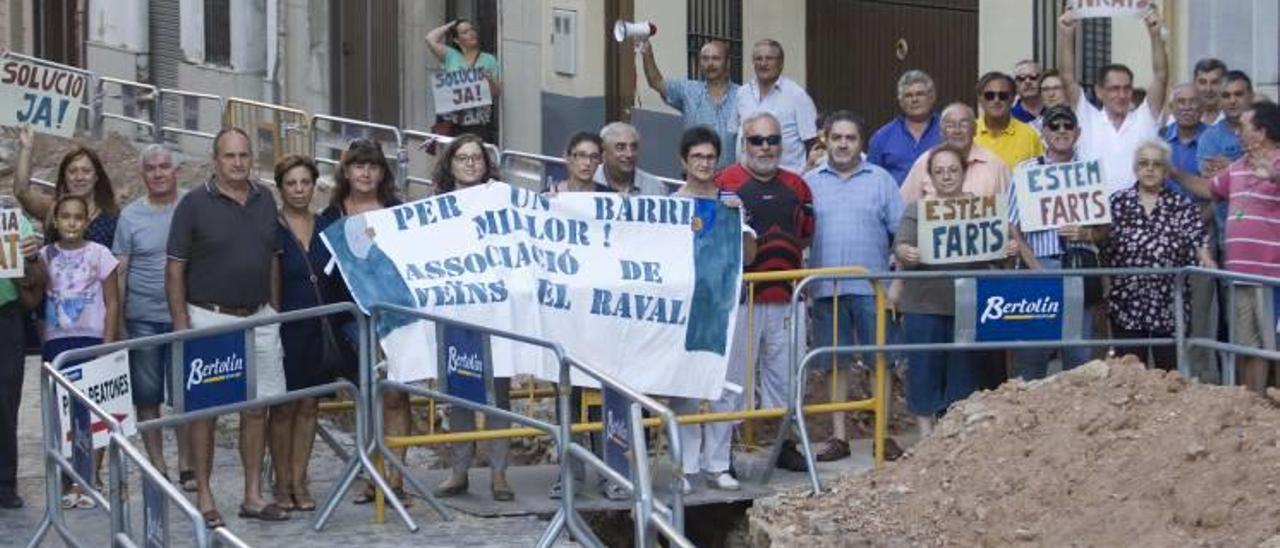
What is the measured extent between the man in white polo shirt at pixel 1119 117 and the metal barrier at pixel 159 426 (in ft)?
14.2

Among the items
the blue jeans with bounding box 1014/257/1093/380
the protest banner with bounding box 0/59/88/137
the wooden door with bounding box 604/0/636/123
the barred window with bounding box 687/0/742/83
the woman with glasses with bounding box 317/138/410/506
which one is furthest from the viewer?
the wooden door with bounding box 604/0/636/123

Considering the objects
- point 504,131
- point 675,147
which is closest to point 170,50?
point 504,131

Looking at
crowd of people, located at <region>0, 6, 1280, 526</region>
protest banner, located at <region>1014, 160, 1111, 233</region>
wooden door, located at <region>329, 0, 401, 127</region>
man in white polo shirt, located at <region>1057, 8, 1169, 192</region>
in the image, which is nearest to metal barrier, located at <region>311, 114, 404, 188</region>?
wooden door, located at <region>329, 0, 401, 127</region>

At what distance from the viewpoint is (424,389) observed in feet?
45.6

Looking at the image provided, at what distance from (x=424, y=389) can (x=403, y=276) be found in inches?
23.9

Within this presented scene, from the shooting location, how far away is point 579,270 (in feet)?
47.4

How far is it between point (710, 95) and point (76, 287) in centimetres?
524

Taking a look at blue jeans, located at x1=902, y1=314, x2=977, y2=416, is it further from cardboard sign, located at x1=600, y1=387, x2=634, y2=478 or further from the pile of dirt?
cardboard sign, located at x1=600, y1=387, x2=634, y2=478

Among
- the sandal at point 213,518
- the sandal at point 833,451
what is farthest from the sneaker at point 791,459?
the sandal at point 213,518

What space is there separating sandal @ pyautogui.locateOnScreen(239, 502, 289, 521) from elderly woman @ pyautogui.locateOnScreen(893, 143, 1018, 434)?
3273mm

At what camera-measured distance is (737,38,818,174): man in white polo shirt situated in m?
17.8

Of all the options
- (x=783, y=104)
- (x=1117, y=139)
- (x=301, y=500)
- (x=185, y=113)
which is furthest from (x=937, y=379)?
(x=185, y=113)

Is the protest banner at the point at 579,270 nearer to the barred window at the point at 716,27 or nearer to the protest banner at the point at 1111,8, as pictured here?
the protest banner at the point at 1111,8

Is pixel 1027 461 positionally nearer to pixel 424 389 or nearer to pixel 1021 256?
pixel 1021 256
